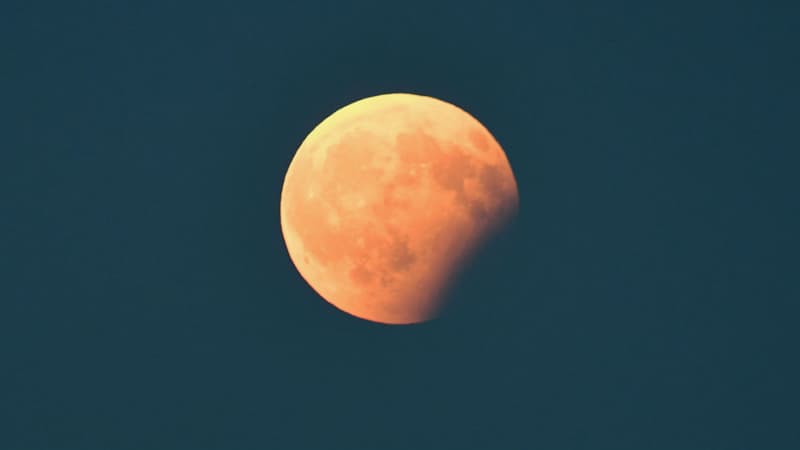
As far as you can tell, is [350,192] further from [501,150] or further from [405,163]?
[501,150]

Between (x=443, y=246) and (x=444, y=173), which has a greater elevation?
(x=444, y=173)

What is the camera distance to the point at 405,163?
40.3ft

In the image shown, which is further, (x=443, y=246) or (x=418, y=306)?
(x=418, y=306)

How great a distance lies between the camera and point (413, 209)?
1215cm

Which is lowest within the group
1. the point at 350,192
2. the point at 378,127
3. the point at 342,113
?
the point at 350,192

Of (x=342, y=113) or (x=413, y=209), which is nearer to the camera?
(x=413, y=209)

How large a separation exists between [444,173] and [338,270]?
237cm

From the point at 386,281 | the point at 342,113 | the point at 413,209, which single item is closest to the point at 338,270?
the point at 386,281

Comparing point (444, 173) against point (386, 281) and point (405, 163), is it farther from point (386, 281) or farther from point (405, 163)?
point (386, 281)

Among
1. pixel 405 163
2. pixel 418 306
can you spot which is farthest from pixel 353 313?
pixel 405 163

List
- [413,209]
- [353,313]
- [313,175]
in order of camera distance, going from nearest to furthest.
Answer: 1. [413,209]
2. [313,175]
3. [353,313]

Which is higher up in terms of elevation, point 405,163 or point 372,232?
point 405,163

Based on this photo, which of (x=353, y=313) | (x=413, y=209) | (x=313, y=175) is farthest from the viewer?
(x=353, y=313)

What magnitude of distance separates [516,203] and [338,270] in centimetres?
332
